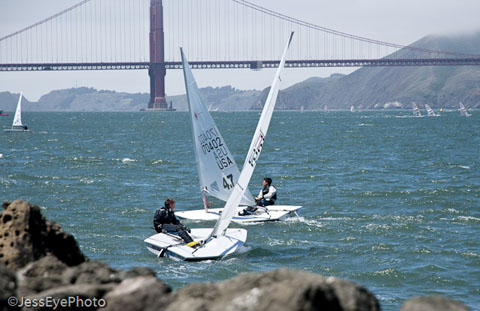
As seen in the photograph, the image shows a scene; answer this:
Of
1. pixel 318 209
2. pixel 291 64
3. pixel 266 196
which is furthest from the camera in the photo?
pixel 291 64

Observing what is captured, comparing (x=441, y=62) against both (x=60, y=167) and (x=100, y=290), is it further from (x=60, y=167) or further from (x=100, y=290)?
(x=100, y=290)

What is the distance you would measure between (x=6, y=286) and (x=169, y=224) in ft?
27.6

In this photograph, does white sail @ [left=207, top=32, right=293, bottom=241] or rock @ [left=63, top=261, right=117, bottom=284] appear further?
white sail @ [left=207, top=32, right=293, bottom=241]

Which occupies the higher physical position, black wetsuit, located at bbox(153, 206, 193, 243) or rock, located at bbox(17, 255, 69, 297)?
rock, located at bbox(17, 255, 69, 297)

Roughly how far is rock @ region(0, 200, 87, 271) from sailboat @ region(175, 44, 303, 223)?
991 centimetres

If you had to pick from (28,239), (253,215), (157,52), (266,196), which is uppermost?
(157,52)

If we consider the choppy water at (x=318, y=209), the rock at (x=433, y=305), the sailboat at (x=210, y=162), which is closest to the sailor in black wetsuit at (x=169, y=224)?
the choppy water at (x=318, y=209)

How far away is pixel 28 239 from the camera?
6855 millimetres

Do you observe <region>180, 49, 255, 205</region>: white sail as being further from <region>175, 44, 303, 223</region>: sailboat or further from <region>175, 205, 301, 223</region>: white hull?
<region>175, 205, 301, 223</region>: white hull

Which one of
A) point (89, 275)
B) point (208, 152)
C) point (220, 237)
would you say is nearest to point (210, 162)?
point (208, 152)

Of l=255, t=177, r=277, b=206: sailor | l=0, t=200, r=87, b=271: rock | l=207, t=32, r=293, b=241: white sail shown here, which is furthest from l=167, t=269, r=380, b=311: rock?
l=255, t=177, r=277, b=206: sailor

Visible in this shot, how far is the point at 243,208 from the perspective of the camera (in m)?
18.3

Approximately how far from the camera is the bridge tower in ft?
498

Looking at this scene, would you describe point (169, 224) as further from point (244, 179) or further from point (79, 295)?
point (79, 295)
